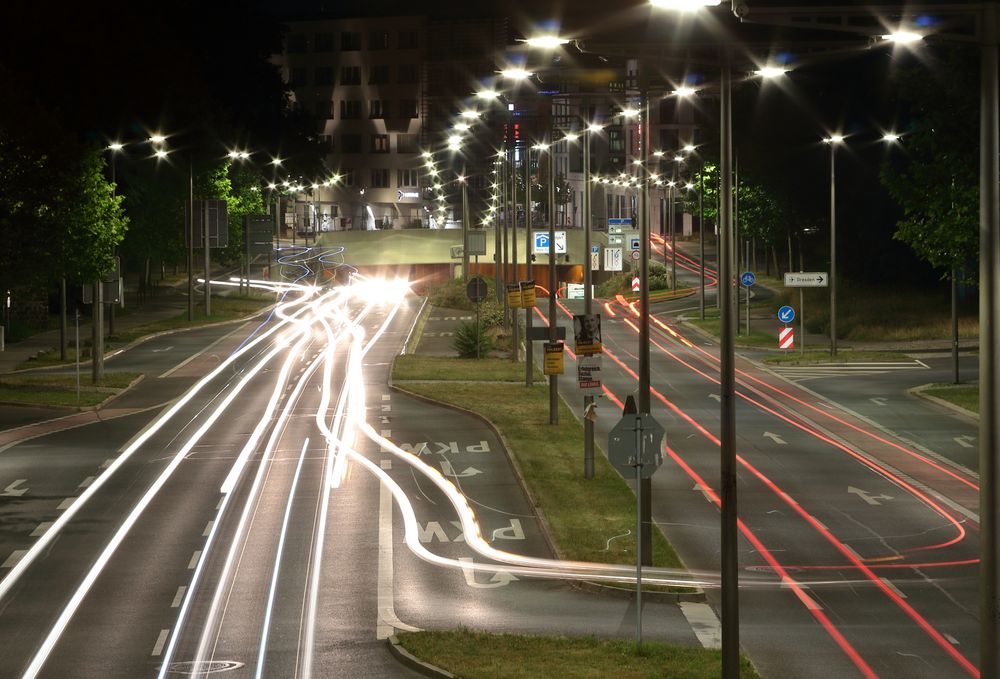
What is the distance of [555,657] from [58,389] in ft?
118

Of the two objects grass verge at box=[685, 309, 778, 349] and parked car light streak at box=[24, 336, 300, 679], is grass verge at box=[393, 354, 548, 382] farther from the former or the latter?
grass verge at box=[685, 309, 778, 349]

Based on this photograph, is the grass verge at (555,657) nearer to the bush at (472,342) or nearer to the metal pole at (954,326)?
the metal pole at (954,326)

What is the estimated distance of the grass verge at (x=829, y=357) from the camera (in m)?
61.0

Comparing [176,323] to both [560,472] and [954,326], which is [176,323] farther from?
[560,472]

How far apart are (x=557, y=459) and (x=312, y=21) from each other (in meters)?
161

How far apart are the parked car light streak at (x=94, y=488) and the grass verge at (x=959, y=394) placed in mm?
23986

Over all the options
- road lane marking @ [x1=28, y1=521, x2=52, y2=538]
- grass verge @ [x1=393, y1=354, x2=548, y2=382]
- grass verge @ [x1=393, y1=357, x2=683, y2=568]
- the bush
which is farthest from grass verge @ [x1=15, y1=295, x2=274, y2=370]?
road lane marking @ [x1=28, y1=521, x2=52, y2=538]

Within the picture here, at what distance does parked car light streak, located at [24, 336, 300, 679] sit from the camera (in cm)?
1932

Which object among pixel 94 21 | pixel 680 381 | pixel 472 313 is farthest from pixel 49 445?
pixel 472 313

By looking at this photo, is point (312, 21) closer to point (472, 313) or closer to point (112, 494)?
point (472, 313)

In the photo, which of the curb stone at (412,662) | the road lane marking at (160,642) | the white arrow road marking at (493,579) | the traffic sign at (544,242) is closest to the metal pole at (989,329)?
the curb stone at (412,662)

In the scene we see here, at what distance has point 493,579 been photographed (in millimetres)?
24000

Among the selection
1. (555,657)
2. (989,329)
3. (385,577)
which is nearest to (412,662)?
(555,657)

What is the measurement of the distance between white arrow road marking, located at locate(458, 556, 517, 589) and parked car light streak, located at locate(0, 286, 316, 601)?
7091mm
